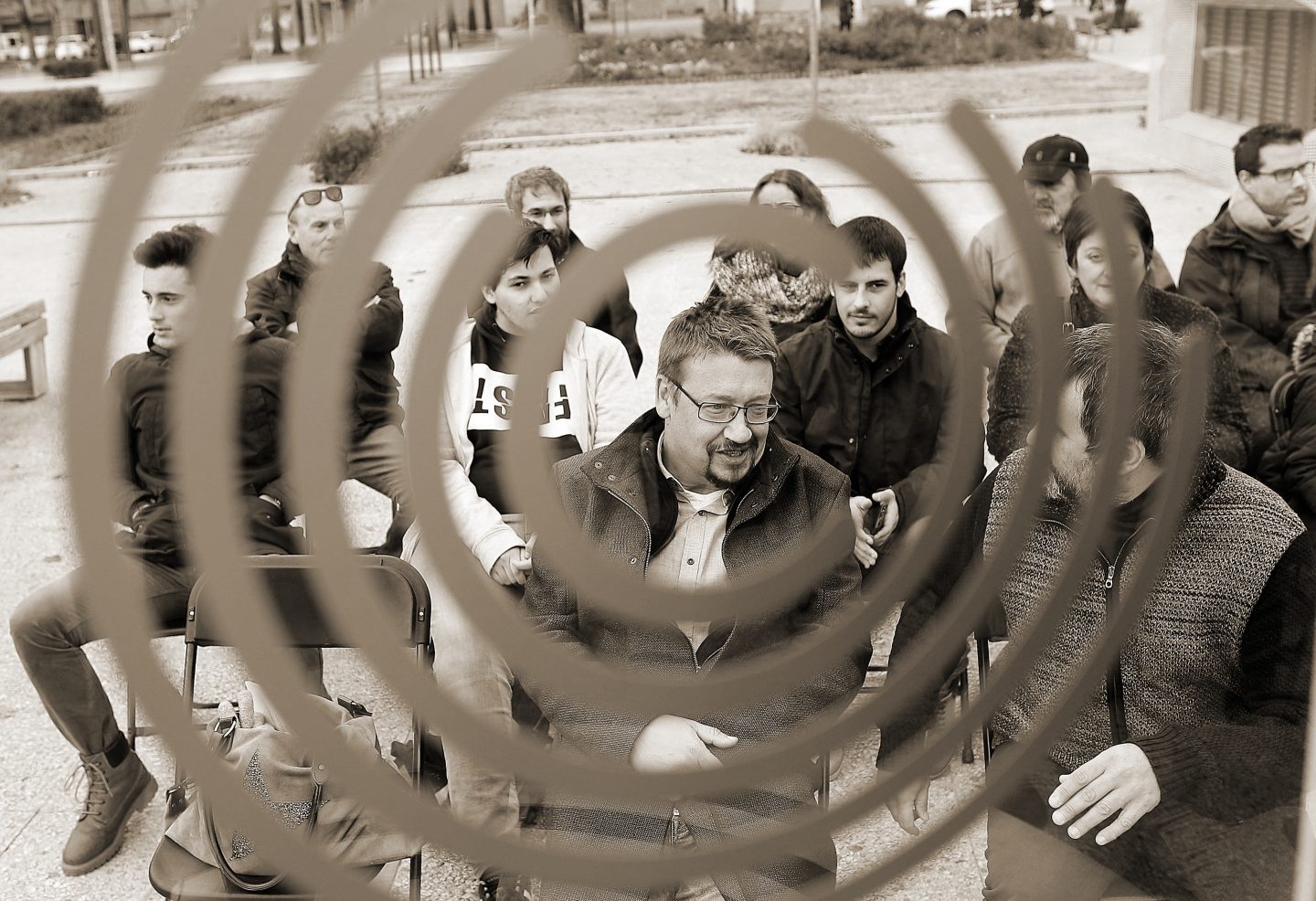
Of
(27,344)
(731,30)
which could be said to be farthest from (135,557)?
(731,30)

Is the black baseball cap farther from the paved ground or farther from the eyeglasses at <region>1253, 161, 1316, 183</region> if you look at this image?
the eyeglasses at <region>1253, 161, 1316, 183</region>

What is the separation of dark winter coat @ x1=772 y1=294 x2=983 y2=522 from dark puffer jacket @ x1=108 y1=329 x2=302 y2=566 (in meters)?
1.11

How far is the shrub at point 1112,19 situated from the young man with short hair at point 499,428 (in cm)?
1936

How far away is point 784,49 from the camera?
16125mm

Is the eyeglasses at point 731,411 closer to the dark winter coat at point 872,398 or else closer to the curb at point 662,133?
the dark winter coat at point 872,398

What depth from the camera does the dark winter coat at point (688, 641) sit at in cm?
194

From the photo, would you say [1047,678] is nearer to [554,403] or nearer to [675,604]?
[554,403]

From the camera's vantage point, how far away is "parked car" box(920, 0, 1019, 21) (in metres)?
18.5

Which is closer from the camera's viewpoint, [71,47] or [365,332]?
[365,332]

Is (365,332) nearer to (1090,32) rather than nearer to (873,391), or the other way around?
(873,391)

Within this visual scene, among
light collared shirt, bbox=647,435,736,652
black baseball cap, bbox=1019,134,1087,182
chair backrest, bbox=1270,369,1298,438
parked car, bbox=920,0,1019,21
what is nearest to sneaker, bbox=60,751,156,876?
light collared shirt, bbox=647,435,736,652

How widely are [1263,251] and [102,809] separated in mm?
3295

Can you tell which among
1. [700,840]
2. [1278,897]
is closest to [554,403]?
[700,840]

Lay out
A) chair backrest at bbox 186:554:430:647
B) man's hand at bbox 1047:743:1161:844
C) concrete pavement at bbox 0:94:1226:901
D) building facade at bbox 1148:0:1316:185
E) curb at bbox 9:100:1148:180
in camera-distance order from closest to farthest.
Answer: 1. concrete pavement at bbox 0:94:1226:901
2. man's hand at bbox 1047:743:1161:844
3. chair backrest at bbox 186:554:430:647
4. building facade at bbox 1148:0:1316:185
5. curb at bbox 9:100:1148:180
